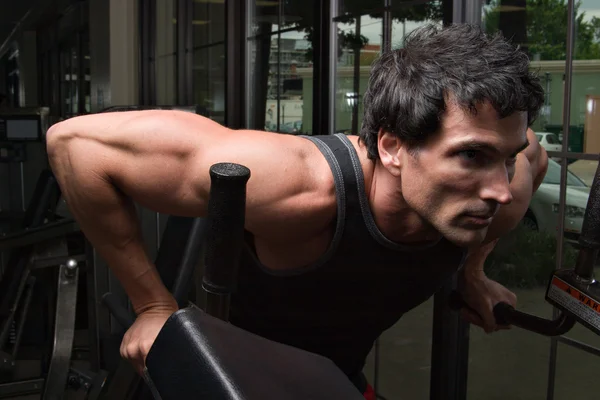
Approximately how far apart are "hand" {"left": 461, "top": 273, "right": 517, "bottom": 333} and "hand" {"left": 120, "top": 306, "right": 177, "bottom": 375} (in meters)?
0.66

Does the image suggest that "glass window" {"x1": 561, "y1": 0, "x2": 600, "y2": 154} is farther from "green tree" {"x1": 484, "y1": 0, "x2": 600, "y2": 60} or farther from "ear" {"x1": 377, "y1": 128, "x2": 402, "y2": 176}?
"ear" {"x1": 377, "y1": 128, "x2": 402, "y2": 176}

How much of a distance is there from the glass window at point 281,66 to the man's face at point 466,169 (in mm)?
1871

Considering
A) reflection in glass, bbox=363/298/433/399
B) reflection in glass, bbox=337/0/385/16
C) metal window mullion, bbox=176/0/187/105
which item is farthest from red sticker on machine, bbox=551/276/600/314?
metal window mullion, bbox=176/0/187/105

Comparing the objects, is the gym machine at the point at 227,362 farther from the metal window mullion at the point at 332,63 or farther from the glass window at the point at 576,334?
the metal window mullion at the point at 332,63

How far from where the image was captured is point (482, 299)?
1592mm

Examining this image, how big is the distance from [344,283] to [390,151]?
0.84ft

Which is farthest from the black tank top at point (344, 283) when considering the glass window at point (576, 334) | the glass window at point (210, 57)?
the glass window at point (210, 57)

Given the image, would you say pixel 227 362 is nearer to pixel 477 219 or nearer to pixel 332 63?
pixel 477 219

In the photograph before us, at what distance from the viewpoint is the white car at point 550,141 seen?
1.90 m

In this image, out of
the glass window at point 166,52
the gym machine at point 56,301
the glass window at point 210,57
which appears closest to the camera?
the gym machine at point 56,301

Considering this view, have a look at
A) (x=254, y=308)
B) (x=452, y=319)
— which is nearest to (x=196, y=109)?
(x=452, y=319)

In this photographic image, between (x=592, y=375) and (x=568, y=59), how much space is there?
76 cm

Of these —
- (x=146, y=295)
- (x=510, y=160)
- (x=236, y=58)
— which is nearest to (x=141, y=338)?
(x=146, y=295)

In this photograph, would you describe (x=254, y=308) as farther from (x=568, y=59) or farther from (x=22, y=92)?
(x=22, y=92)
